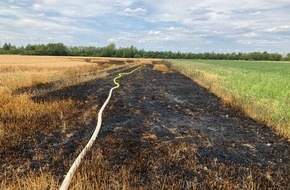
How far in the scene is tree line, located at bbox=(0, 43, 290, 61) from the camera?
115475mm

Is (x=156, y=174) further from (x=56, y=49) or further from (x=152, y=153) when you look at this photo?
(x=56, y=49)

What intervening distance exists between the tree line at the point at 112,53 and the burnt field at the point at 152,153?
107m

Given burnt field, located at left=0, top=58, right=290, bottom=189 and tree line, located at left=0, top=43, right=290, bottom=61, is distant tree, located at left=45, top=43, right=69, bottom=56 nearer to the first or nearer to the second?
tree line, located at left=0, top=43, right=290, bottom=61

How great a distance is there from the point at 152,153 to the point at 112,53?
126 meters

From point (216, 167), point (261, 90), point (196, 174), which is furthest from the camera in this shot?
point (261, 90)

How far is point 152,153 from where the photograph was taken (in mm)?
6508

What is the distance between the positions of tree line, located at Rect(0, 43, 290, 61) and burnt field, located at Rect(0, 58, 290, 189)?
106865 mm

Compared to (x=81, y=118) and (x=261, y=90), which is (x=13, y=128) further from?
(x=261, y=90)

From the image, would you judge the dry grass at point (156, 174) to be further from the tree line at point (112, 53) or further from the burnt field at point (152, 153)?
the tree line at point (112, 53)

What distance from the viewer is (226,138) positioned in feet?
26.5

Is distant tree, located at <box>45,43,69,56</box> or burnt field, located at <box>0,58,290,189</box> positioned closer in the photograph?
burnt field, located at <box>0,58,290,189</box>

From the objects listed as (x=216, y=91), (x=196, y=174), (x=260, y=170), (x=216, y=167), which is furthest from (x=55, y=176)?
(x=216, y=91)

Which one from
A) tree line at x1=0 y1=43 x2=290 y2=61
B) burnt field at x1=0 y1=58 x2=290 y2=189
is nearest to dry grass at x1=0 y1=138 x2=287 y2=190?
burnt field at x1=0 y1=58 x2=290 y2=189

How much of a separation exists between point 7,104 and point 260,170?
780cm
